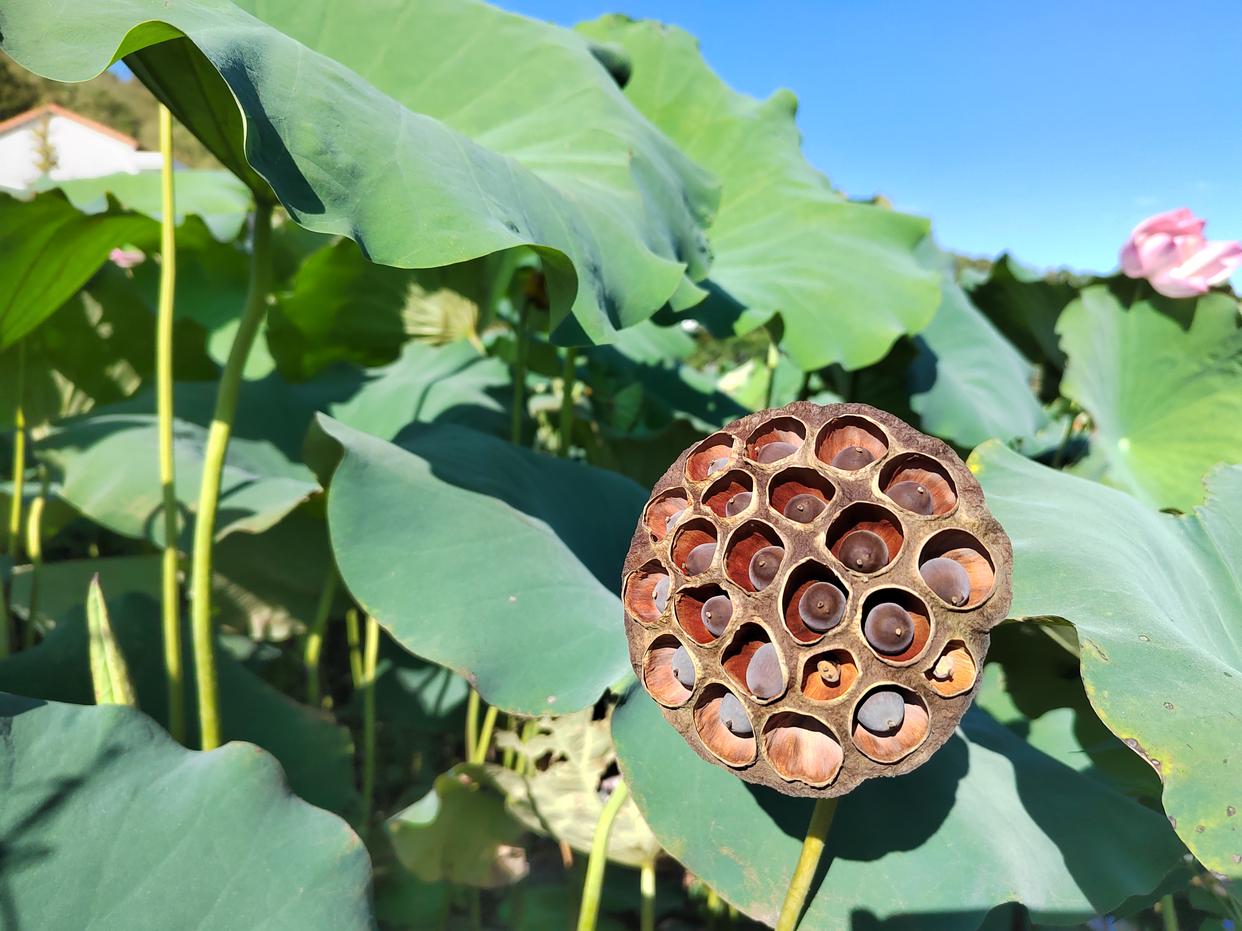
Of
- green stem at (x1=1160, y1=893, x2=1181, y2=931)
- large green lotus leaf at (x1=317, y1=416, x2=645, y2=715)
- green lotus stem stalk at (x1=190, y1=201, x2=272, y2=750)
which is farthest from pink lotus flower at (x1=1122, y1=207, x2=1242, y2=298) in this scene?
green lotus stem stalk at (x1=190, y1=201, x2=272, y2=750)

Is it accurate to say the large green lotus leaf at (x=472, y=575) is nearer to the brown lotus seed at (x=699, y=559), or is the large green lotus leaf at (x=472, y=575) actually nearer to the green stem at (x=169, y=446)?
the green stem at (x=169, y=446)

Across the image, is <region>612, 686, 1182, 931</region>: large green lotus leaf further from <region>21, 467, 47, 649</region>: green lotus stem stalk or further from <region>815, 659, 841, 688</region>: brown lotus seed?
<region>21, 467, 47, 649</region>: green lotus stem stalk

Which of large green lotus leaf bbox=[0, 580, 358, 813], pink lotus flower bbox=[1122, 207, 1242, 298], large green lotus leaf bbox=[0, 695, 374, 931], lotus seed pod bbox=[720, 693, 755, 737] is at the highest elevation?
pink lotus flower bbox=[1122, 207, 1242, 298]

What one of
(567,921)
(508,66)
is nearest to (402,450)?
(508,66)

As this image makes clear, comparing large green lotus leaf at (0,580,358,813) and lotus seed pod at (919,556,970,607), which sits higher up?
lotus seed pod at (919,556,970,607)

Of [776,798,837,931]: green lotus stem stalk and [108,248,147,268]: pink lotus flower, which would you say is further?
[108,248,147,268]: pink lotus flower

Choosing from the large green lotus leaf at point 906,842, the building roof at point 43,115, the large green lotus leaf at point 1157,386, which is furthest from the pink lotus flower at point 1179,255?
the building roof at point 43,115

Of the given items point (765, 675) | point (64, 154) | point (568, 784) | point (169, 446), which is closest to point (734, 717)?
point (765, 675)

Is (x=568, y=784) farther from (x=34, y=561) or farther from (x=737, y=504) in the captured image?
(x=34, y=561)
